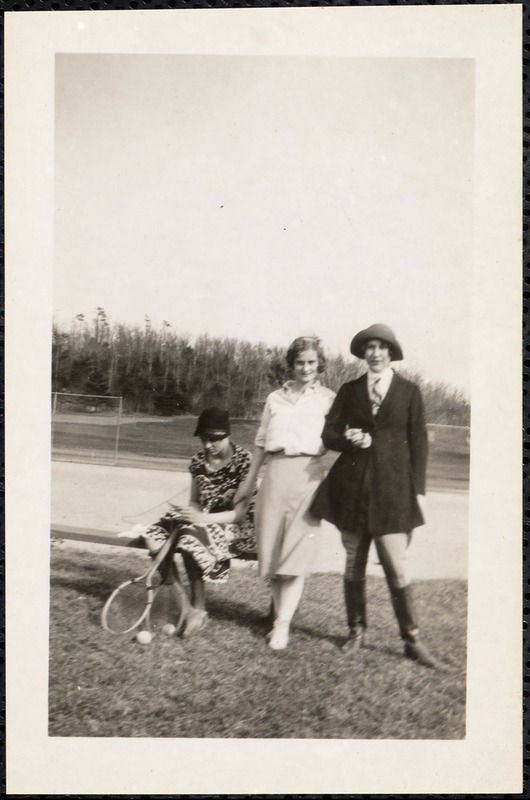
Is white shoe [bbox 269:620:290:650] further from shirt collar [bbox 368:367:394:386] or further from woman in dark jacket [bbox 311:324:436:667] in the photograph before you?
shirt collar [bbox 368:367:394:386]

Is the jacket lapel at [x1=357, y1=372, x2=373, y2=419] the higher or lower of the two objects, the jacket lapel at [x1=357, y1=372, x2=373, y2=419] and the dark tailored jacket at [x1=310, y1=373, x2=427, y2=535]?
the higher

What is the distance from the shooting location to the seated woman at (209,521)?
1799 millimetres

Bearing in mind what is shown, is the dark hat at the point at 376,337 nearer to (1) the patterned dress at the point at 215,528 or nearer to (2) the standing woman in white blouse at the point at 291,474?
(2) the standing woman in white blouse at the point at 291,474

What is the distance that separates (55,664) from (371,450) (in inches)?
40.2

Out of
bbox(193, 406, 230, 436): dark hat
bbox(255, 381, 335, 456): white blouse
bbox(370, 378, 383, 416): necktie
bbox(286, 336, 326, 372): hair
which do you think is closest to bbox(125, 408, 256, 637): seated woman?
bbox(193, 406, 230, 436): dark hat

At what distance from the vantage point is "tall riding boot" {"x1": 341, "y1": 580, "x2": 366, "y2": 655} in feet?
5.86

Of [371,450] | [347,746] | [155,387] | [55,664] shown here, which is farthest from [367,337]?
[55,664]

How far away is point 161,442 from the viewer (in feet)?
5.92

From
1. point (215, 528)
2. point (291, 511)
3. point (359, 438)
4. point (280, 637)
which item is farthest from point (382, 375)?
point (280, 637)

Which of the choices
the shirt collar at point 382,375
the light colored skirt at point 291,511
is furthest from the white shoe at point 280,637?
the shirt collar at point 382,375

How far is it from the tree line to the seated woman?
0.08 m

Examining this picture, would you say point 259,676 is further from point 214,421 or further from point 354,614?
point 214,421

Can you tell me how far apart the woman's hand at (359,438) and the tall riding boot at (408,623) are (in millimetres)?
394

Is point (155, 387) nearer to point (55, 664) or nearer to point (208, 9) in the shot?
point (55, 664)
